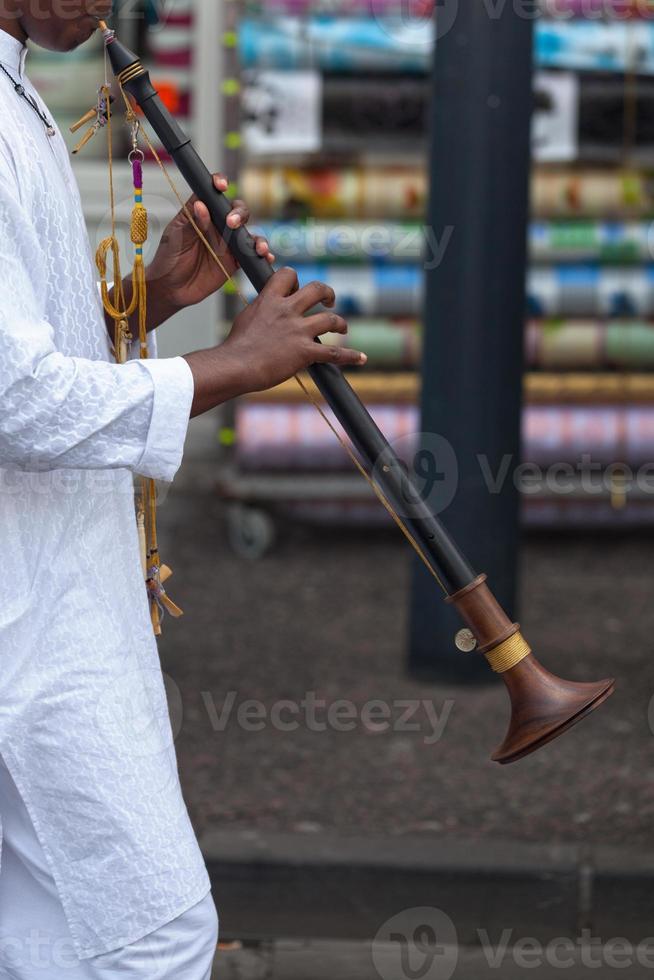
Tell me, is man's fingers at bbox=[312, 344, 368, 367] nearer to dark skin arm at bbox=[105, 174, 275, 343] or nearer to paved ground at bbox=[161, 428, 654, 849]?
dark skin arm at bbox=[105, 174, 275, 343]

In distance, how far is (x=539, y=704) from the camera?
2.21 meters

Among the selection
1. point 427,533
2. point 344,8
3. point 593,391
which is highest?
point 344,8

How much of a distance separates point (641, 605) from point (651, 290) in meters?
1.29

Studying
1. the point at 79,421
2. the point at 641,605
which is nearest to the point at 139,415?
the point at 79,421

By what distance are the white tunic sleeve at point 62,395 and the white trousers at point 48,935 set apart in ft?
Answer: 1.42

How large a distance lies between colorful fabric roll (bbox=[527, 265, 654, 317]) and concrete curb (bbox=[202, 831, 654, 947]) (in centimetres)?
308

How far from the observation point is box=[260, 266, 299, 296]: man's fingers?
2127 mm

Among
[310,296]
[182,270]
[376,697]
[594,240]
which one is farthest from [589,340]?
[310,296]

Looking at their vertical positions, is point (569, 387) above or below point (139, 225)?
below

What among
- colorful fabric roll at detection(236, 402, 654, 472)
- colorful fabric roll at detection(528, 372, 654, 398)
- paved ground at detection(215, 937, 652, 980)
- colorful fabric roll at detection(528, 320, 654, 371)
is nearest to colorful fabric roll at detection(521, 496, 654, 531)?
colorful fabric roll at detection(236, 402, 654, 472)

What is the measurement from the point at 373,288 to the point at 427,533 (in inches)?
170

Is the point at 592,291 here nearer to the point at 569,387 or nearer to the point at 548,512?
the point at 569,387

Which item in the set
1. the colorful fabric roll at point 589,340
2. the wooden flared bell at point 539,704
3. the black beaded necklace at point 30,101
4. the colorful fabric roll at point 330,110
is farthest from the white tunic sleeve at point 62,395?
the colorful fabric roll at point 589,340

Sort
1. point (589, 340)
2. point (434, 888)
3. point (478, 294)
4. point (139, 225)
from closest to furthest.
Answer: point (139, 225)
point (434, 888)
point (478, 294)
point (589, 340)
